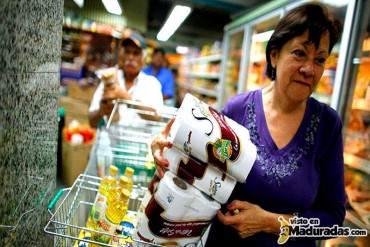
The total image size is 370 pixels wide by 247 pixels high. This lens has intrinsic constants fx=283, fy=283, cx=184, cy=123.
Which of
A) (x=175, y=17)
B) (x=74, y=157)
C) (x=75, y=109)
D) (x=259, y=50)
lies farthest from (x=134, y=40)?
(x=259, y=50)

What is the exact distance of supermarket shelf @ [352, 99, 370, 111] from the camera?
1900 mm

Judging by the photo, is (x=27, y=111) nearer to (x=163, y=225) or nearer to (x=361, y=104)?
(x=163, y=225)

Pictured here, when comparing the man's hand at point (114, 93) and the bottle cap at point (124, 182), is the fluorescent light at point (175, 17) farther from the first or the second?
the bottle cap at point (124, 182)

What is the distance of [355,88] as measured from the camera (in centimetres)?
206

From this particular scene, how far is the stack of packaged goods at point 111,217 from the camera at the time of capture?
88 cm

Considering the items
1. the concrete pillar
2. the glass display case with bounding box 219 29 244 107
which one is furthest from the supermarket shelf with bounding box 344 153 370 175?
the glass display case with bounding box 219 29 244 107

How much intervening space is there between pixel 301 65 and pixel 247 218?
1.92ft

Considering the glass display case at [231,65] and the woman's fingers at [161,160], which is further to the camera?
the glass display case at [231,65]

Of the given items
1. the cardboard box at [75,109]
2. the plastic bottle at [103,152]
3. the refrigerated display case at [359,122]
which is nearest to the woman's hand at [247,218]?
the plastic bottle at [103,152]

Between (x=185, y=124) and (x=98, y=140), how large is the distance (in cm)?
123

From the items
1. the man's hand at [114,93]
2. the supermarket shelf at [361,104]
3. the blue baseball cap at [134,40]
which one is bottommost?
the man's hand at [114,93]

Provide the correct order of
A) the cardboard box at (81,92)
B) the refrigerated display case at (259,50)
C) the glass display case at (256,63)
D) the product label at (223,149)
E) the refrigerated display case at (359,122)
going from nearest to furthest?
1. the product label at (223,149)
2. the refrigerated display case at (359,122)
3. the refrigerated display case at (259,50)
4. the cardboard box at (81,92)
5. the glass display case at (256,63)

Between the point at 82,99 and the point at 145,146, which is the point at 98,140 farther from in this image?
the point at 82,99

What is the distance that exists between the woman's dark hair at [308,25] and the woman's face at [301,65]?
0.05 ft
